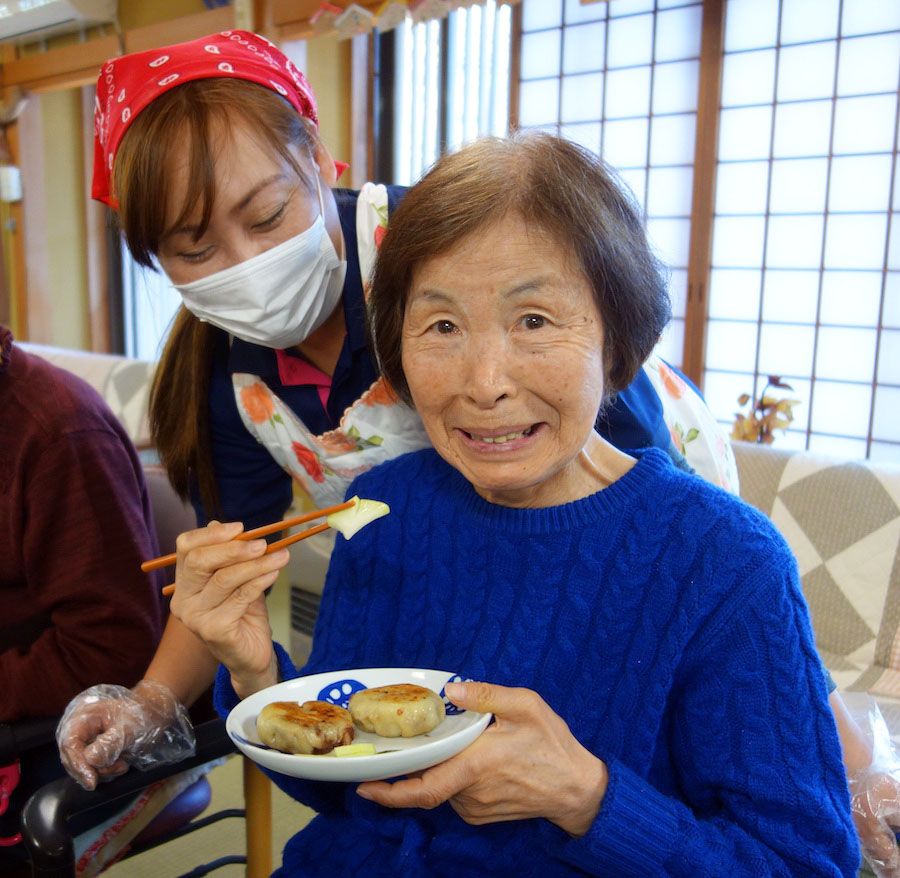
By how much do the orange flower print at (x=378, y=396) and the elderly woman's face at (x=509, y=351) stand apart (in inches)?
13.2

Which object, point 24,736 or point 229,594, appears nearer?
point 229,594

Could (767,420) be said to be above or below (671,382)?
below

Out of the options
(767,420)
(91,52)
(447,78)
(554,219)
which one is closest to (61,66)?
(91,52)

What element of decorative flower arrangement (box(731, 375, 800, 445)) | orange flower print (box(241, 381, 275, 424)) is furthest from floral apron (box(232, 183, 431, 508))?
decorative flower arrangement (box(731, 375, 800, 445))

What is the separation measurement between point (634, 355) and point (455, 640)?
0.45 metres

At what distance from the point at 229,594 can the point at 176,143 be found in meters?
0.64

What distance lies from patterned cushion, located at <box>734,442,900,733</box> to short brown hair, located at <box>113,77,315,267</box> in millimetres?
1482

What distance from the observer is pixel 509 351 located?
101 centimetres

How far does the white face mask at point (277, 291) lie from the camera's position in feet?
4.31

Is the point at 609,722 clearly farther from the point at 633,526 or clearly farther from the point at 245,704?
the point at 245,704

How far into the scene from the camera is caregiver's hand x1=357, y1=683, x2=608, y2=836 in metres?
0.81

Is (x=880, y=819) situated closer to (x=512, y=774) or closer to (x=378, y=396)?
(x=512, y=774)

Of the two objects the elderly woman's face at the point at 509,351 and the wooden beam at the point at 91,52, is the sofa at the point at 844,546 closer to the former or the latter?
the elderly woman's face at the point at 509,351

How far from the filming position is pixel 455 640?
3.80 ft
